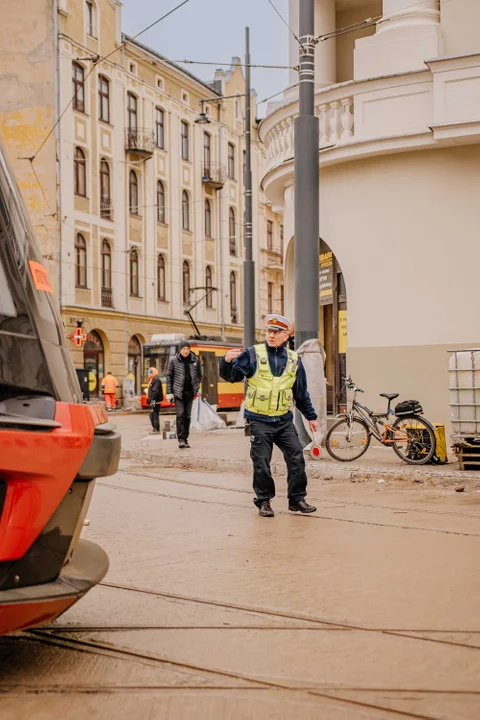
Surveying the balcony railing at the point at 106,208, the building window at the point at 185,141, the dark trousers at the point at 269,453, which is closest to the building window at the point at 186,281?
the building window at the point at 185,141

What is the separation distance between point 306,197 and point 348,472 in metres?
4.11

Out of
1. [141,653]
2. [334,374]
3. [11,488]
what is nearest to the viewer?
[11,488]

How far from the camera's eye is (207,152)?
5288cm

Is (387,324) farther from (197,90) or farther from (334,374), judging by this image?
(197,90)

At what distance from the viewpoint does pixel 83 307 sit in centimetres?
4062

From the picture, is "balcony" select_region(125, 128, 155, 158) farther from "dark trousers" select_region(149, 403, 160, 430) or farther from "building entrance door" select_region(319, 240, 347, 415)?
"building entrance door" select_region(319, 240, 347, 415)

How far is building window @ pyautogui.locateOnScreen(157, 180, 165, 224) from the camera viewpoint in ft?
157

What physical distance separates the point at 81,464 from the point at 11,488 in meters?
0.29

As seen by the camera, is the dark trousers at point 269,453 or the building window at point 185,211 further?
the building window at point 185,211

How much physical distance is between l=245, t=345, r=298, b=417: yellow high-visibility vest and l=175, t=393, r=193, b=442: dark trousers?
807 cm

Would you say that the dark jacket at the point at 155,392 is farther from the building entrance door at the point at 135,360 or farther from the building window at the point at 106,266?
the building entrance door at the point at 135,360

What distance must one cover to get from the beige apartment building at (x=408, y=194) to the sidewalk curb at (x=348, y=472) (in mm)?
3525

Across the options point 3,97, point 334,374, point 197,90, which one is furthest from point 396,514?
point 197,90

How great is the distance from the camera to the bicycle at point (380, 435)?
1303cm
